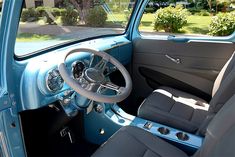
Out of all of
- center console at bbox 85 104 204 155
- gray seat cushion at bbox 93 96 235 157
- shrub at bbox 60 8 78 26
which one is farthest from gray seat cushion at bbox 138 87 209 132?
shrub at bbox 60 8 78 26

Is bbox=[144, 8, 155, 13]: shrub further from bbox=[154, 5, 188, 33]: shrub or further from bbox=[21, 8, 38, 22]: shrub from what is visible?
bbox=[21, 8, 38, 22]: shrub

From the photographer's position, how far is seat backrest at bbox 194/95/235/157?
1013 mm

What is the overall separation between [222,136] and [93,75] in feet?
2.43

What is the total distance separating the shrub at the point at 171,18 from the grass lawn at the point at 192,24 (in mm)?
51

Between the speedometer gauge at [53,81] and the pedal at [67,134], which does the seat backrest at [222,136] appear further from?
the pedal at [67,134]

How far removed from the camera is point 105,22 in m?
2.33

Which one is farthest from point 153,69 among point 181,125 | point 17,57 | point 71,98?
point 17,57

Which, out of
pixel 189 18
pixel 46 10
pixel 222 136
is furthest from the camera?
pixel 189 18

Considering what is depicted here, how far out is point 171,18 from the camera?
2840 mm

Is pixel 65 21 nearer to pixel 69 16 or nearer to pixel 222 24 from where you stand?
pixel 69 16

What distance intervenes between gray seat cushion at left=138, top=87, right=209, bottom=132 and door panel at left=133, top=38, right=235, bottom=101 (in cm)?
33

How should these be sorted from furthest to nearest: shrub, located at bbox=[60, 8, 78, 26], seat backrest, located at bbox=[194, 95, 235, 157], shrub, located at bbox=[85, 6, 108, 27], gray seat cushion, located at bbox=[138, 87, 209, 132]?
shrub, located at bbox=[85, 6, 108, 27] < gray seat cushion, located at bbox=[138, 87, 209, 132] < shrub, located at bbox=[60, 8, 78, 26] < seat backrest, located at bbox=[194, 95, 235, 157]

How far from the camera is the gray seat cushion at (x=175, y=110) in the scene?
1.92m

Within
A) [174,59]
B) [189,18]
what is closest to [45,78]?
[174,59]
